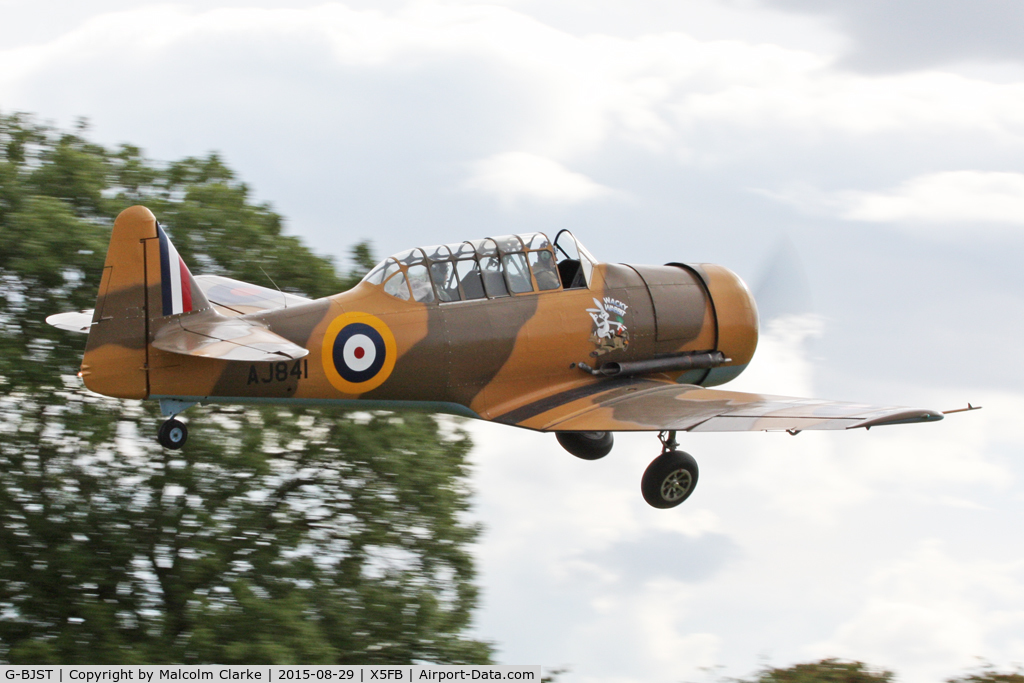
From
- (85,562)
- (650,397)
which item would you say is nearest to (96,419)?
(85,562)

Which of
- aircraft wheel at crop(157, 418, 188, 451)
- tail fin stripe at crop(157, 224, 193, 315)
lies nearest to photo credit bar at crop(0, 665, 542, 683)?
aircraft wheel at crop(157, 418, 188, 451)

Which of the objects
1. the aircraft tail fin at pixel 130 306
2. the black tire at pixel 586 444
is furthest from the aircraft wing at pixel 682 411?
the aircraft tail fin at pixel 130 306

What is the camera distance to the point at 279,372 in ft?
27.2

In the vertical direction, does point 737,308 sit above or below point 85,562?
above

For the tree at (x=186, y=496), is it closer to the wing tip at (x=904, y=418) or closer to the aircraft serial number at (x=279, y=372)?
the aircraft serial number at (x=279, y=372)

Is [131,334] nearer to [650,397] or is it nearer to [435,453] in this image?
[650,397]

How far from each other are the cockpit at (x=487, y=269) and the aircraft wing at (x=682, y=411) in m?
1.12

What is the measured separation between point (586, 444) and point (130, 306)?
5035 millimetres

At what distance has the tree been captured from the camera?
12.7m

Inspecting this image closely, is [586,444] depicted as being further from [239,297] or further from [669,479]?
[239,297]

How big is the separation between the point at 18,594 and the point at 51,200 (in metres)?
5.38

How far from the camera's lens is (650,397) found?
30.0 feet

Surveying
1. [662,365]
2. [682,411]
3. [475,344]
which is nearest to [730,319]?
[662,365]

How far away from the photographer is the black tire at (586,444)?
10750 mm
